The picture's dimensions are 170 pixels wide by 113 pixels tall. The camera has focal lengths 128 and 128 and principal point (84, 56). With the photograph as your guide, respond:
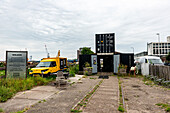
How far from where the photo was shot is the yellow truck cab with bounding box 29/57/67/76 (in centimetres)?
1247

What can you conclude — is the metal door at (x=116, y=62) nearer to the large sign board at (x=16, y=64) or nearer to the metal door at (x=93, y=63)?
the metal door at (x=93, y=63)

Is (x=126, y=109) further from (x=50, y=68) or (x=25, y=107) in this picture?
(x=50, y=68)

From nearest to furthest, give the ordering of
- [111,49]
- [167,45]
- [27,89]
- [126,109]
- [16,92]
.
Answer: [126,109] → [16,92] → [27,89] → [111,49] → [167,45]

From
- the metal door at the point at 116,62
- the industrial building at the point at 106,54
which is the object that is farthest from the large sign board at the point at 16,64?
the metal door at the point at 116,62

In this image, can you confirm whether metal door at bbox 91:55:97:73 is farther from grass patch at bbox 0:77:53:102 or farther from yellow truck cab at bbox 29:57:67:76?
grass patch at bbox 0:77:53:102

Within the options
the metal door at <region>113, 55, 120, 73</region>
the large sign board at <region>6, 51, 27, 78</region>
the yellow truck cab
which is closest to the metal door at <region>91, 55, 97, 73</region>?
the metal door at <region>113, 55, 120, 73</region>

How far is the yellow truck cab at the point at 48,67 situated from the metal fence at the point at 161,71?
1000cm

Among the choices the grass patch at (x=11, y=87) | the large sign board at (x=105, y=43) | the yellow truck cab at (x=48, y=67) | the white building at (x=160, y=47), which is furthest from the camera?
the white building at (x=160, y=47)

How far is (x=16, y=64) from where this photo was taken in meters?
10.8

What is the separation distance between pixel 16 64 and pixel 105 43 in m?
12.2

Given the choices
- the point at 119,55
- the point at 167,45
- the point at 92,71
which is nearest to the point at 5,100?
the point at 92,71

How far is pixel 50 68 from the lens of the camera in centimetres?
1320

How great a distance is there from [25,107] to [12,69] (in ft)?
21.2

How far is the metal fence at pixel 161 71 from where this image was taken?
10111 mm
